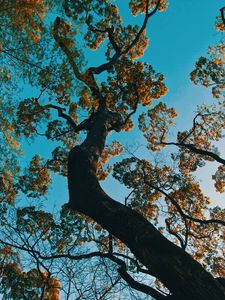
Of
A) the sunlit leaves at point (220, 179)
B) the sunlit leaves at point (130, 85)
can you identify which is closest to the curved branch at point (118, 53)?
the sunlit leaves at point (130, 85)

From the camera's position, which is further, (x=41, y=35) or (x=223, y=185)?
(x=223, y=185)

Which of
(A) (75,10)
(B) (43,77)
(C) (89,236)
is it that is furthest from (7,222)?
(A) (75,10)

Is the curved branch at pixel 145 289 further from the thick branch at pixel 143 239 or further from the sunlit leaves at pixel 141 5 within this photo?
the sunlit leaves at pixel 141 5

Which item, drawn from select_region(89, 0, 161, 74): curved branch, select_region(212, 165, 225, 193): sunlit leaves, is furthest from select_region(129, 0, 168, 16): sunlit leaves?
select_region(212, 165, 225, 193): sunlit leaves

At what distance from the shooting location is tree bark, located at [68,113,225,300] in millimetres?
3518

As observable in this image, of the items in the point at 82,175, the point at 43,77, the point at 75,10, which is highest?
the point at 75,10

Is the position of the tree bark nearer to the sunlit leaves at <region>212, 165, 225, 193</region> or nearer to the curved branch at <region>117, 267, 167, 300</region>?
the curved branch at <region>117, 267, 167, 300</region>

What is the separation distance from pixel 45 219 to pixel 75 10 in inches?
356

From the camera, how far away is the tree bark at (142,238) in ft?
11.5

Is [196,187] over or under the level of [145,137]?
under

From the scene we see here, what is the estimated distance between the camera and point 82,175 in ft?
18.0

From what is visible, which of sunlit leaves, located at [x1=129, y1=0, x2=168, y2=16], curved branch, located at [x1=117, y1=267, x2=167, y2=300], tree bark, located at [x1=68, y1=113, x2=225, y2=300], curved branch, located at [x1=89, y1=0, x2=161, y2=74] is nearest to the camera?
tree bark, located at [x1=68, y1=113, x2=225, y2=300]

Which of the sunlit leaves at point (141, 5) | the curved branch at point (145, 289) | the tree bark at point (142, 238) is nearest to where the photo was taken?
the tree bark at point (142, 238)

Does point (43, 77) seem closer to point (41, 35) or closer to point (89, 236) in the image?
point (41, 35)
